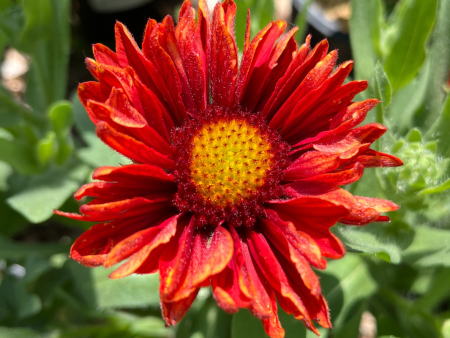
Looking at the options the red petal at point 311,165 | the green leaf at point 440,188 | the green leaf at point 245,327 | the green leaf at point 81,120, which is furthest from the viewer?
the green leaf at point 81,120

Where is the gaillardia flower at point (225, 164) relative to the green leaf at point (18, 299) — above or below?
above

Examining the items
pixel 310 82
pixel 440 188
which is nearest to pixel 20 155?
pixel 310 82

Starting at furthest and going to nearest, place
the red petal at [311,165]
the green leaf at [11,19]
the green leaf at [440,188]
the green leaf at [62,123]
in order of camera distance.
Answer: the green leaf at [11,19] → the green leaf at [62,123] → the green leaf at [440,188] → the red petal at [311,165]

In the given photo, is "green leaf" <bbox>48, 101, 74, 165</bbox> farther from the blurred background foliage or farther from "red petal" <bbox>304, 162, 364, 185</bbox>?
"red petal" <bbox>304, 162, 364, 185</bbox>

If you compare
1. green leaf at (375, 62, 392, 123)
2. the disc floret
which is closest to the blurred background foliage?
green leaf at (375, 62, 392, 123)

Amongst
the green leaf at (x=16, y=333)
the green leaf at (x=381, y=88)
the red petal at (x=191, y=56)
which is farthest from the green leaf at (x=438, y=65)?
the green leaf at (x=16, y=333)

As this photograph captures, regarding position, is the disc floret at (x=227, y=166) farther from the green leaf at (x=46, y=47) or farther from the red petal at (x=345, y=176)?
the green leaf at (x=46, y=47)

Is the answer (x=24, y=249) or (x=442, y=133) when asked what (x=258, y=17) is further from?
Result: (x=24, y=249)
